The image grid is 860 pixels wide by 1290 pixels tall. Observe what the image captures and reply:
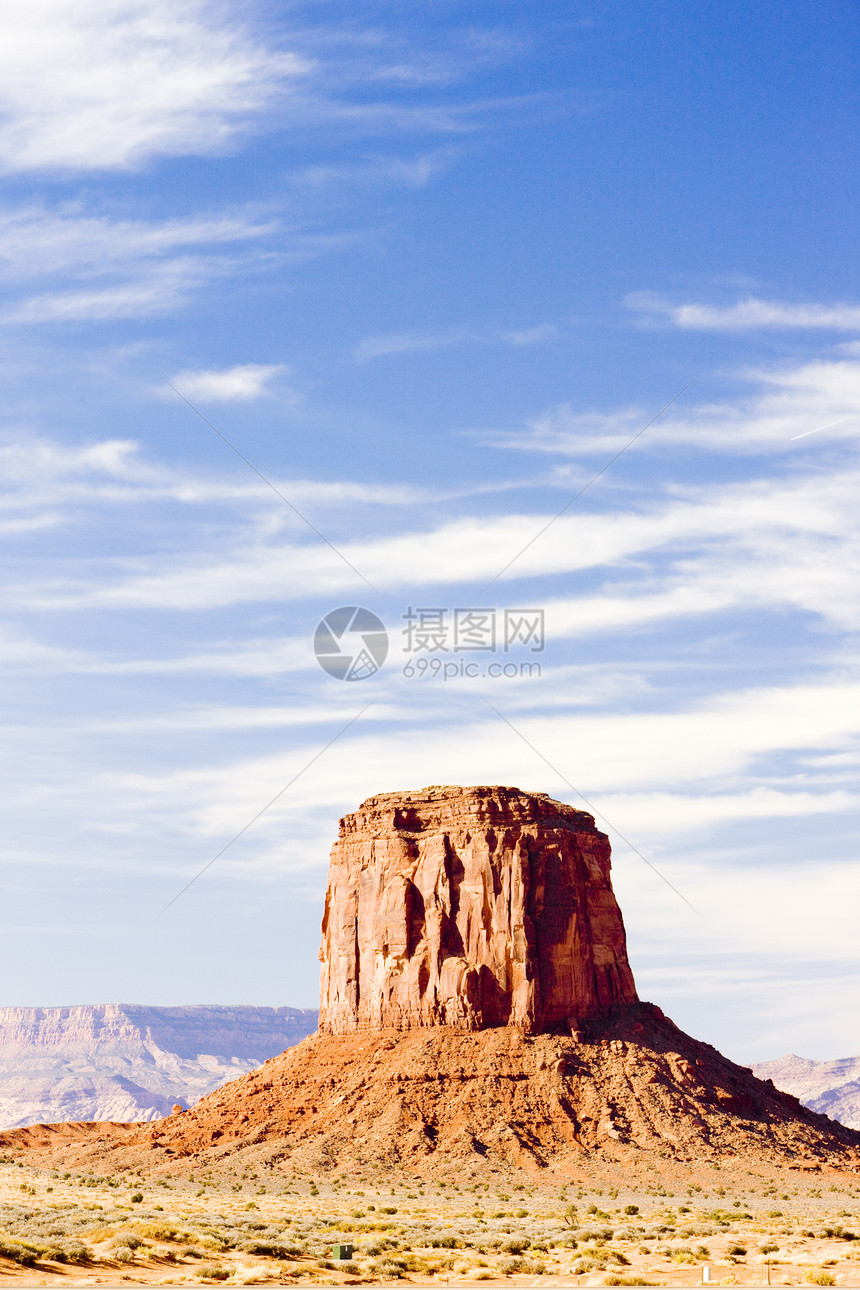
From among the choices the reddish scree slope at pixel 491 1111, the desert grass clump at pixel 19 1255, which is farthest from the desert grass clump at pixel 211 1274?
the reddish scree slope at pixel 491 1111

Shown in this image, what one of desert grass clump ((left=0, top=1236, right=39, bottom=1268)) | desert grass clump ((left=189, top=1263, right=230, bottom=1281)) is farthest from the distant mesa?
desert grass clump ((left=0, top=1236, right=39, bottom=1268))

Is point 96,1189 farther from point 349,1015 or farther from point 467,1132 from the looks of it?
point 349,1015

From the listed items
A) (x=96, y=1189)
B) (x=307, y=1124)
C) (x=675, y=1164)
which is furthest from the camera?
(x=307, y=1124)

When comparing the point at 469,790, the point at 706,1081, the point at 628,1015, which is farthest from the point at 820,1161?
the point at 469,790

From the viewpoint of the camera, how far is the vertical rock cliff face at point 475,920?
363 ft

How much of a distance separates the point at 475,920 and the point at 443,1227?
47382 millimetres

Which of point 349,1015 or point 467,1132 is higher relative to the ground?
point 349,1015

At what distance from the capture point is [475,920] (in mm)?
112750

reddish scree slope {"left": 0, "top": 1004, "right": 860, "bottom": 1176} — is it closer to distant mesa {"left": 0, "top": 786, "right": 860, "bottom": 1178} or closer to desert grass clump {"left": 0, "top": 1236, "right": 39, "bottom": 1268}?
distant mesa {"left": 0, "top": 786, "right": 860, "bottom": 1178}

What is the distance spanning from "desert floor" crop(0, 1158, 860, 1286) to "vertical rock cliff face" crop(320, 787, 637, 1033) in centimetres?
1840

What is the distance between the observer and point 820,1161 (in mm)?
98562

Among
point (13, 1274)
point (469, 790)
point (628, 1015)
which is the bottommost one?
point (13, 1274)

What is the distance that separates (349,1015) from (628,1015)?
21.1m

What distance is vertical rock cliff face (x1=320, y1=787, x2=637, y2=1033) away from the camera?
111m
